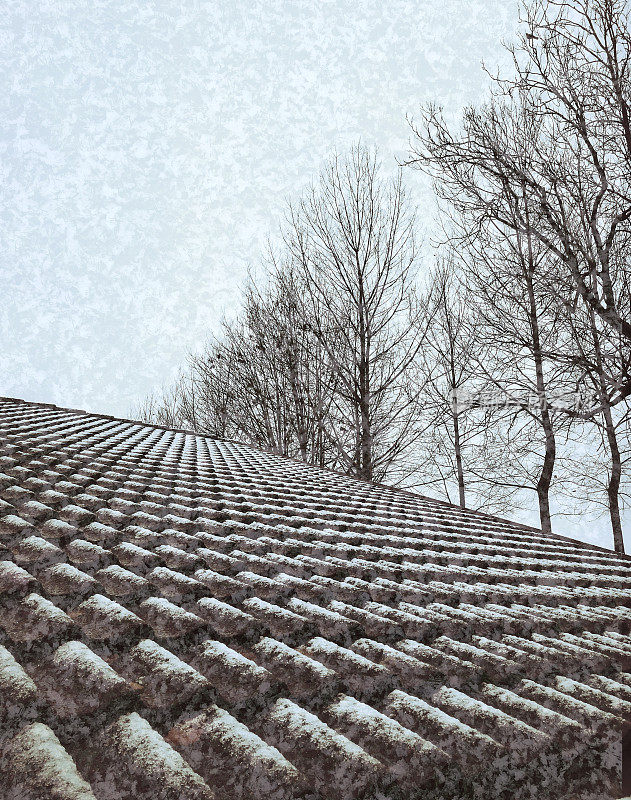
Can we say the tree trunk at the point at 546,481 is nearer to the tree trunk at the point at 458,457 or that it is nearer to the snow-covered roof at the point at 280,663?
the tree trunk at the point at 458,457

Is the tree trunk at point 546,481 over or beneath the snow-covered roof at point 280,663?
over

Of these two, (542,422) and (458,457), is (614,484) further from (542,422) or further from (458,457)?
(458,457)

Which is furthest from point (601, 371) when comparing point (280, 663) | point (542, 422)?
point (280, 663)

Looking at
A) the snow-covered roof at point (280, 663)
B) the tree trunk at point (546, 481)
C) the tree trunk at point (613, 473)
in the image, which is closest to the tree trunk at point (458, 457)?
the tree trunk at point (546, 481)

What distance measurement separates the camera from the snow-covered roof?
Answer: 1124 mm

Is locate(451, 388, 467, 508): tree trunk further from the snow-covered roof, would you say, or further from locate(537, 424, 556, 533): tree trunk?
the snow-covered roof

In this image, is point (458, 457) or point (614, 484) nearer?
point (614, 484)

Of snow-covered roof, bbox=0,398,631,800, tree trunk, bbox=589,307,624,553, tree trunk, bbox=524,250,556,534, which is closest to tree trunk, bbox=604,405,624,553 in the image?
tree trunk, bbox=589,307,624,553

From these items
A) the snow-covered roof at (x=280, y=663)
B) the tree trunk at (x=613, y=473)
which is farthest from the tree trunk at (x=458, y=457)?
the snow-covered roof at (x=280, y=663)

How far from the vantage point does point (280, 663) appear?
1.51 m

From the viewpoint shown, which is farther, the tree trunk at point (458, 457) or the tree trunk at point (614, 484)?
the tree trunk at point (458, 457)

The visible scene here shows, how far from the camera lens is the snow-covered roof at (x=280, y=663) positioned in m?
1.12

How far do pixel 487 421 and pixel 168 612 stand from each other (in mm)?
15134

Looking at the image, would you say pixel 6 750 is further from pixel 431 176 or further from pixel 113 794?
pixel 431 176
